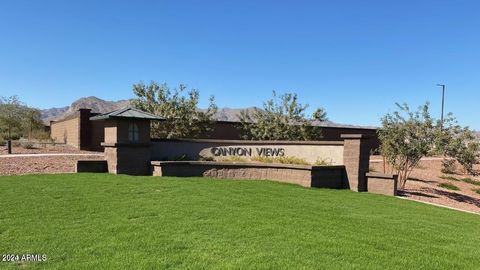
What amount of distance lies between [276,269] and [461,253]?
319 centimetres

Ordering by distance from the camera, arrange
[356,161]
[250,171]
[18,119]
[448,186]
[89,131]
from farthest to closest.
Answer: [18,119] < [89,131] < [448,186] < [250,171] < [356,161]

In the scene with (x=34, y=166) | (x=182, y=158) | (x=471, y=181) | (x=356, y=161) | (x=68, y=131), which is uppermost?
(x=68, y=131)

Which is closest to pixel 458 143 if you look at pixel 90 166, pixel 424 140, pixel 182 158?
pixel 424 140

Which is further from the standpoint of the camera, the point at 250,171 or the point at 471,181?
the point at 471,181

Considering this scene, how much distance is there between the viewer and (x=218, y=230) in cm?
671

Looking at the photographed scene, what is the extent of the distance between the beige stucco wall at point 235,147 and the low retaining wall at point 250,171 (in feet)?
4.74

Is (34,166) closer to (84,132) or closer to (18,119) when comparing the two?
(84,132)

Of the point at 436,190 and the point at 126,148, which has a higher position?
the point at 126,148

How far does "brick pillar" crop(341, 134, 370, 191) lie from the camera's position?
13.9m

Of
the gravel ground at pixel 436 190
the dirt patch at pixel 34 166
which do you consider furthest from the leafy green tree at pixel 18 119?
the gravel ground at pixel 436 190

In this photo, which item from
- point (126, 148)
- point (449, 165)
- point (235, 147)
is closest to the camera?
point (126, 148)

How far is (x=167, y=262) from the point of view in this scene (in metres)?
5.16

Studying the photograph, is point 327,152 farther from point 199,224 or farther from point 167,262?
point 167,262

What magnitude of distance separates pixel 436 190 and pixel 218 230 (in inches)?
559
